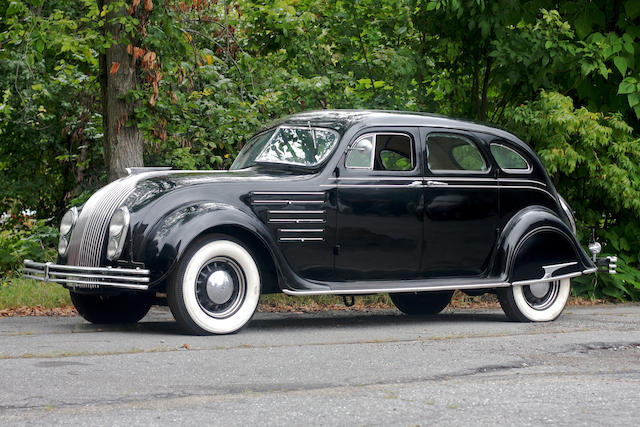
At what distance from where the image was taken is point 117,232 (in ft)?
24.6

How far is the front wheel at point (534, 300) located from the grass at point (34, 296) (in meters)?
4.52

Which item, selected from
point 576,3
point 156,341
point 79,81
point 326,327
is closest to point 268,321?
Answer: point 326,327

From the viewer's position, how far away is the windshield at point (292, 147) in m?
8.57

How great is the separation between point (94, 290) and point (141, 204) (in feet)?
2.50

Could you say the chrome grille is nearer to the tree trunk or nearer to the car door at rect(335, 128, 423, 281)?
the car door at rect(335, 128, 423, 281)

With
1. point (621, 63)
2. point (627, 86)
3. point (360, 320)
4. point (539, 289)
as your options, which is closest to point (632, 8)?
point (621, 63)

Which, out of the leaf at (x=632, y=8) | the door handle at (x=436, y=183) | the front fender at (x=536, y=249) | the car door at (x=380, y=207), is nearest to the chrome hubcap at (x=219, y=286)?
the car door at (x=380, y=207)

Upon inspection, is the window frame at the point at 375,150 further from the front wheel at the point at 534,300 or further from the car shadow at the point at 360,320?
the front wheel at the point at 534,300

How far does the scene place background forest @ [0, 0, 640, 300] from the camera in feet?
36.1

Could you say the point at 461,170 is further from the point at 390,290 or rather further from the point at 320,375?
the point at 320,375

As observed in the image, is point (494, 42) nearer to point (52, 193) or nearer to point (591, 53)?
point (591, 53)

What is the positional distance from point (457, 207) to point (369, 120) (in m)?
1.15

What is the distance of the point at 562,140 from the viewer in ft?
37.6

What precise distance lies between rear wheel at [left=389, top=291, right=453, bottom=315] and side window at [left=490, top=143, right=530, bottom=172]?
1603 mm
